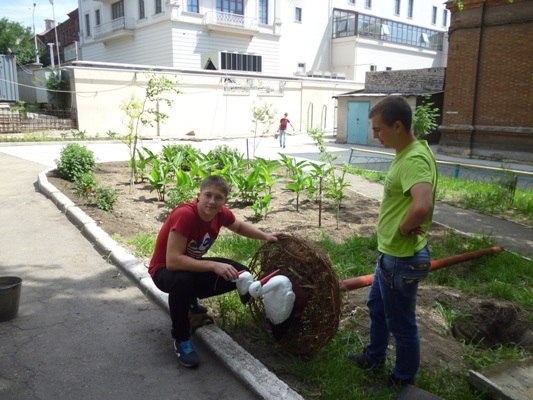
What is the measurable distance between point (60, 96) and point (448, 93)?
1955cm

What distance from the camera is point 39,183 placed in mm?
9305

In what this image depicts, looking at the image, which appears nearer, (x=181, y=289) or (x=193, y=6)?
(x=181, y=289)

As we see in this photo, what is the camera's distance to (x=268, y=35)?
40.8 metres

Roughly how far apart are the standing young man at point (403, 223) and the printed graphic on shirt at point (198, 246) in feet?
4.09

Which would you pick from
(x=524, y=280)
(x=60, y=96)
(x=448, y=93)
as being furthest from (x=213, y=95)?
(x=524, y=280)

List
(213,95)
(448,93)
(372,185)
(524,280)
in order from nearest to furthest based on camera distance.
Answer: (524,280) < (372,185) < (448,93) < (213,95)

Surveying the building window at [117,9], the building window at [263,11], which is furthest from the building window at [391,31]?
the building window at [117,9]

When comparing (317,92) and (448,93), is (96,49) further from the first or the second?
(448,93)

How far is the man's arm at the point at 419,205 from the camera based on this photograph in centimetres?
249

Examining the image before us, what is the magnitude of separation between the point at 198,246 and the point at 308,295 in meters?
0.87

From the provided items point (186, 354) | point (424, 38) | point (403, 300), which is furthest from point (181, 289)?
point (424, 38)

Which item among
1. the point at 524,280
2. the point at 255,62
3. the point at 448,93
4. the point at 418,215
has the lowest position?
the point at 524,280

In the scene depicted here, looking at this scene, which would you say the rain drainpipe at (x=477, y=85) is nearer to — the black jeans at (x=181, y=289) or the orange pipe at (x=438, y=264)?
the orange pipe at (x=438, y=264)

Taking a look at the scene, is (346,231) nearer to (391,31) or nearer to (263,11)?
(263,11)
